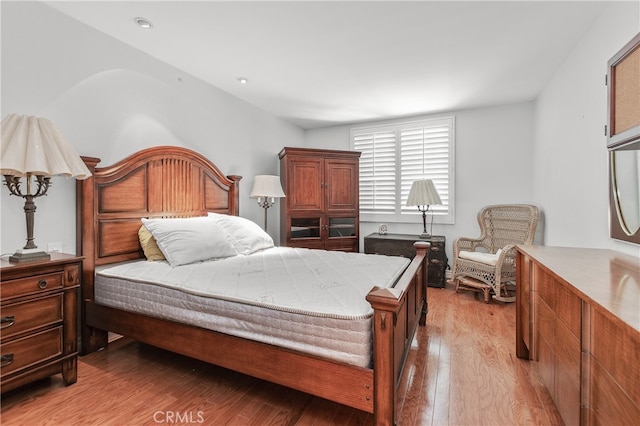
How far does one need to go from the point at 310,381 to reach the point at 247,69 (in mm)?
2786

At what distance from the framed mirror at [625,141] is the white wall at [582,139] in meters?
0.13

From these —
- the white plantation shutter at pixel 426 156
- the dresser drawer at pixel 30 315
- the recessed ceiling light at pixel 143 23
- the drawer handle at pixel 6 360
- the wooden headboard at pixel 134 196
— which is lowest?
the drawer handle at pixel 6 360

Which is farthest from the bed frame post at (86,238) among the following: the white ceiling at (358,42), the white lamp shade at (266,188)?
the white lamp shade at (266,188)

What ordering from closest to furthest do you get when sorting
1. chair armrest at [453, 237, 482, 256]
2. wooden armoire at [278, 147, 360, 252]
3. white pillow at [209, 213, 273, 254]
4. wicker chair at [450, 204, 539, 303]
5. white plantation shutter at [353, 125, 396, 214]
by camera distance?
white pillow at [209, 213, 273, 254], wicker chair at [450, 204, 539, 303], chair armrest at [453, 237, 482, 256], wooden armoire at [278, 147, 360, 252], white plantation shutter at [353, 125, 396, 214]

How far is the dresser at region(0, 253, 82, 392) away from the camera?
163 centimetres

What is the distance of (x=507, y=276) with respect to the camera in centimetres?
352

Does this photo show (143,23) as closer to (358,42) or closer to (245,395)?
(358,42)

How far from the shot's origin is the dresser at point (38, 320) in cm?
163

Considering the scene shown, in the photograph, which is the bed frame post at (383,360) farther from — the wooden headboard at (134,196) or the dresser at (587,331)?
the wooden headboard at (134,196)

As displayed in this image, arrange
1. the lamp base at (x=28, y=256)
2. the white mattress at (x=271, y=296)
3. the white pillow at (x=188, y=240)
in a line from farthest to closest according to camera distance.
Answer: the white pillow at (x=188, y=240)
the lamp base at (x=28, y=256)
the white mattress at (x=271, y=296)

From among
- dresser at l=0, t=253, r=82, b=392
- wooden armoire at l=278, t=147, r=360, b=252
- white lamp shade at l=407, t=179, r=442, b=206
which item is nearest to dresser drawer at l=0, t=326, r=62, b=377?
dresser at l=0, t=253, r=82, b=392

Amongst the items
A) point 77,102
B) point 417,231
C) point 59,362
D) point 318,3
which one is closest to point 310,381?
point 59,362

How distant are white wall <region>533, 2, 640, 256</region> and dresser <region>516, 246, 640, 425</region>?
0.52m

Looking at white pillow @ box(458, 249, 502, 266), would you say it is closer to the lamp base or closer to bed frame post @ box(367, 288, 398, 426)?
bed frame post @ box(367, 288, 398, 426)
